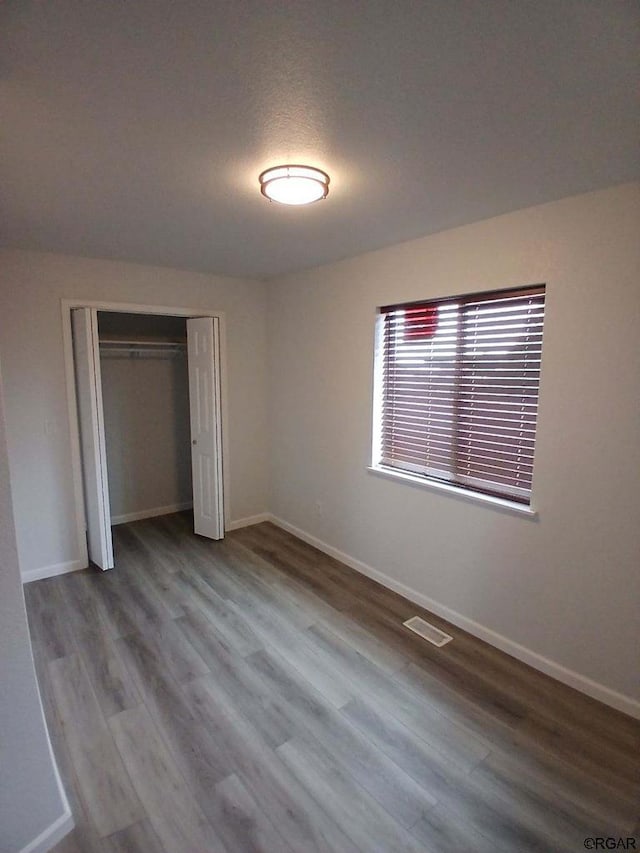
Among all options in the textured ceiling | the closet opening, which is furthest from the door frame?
the textured ceiling

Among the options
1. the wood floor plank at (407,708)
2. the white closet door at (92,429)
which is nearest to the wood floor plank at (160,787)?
the wood floor plank at (407,708)

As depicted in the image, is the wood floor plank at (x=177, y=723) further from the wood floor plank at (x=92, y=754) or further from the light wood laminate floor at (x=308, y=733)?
the wood floor plank at (x=92, y=754)

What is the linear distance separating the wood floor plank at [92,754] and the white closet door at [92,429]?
44.5 inches

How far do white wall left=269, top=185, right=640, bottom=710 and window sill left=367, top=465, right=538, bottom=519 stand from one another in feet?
0.14

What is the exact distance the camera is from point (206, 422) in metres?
3.98

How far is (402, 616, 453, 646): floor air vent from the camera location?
8.58 ft

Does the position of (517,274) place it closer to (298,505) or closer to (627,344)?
(627,344)

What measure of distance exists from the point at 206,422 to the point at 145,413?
1.05 meters

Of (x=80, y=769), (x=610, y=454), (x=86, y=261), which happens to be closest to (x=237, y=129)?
(x=610, y=454)

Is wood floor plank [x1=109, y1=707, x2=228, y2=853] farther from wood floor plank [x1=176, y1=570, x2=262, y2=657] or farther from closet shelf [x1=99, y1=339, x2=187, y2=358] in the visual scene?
closet shelf [x1=99, y1=339, x2=187, y2=358]

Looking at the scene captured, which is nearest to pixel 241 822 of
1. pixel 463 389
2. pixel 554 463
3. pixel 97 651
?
pixel 97 651

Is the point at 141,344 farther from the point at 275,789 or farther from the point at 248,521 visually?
the point at 275,789

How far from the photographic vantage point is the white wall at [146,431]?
4418 mm

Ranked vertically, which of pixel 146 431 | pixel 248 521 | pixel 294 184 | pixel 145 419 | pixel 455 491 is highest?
pixel 294 184
